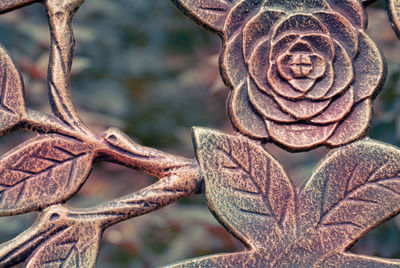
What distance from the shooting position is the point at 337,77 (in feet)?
1.02

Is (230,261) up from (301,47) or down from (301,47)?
down

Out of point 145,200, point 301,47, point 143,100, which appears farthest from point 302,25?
point 143,100

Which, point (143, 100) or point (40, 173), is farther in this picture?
point (143, 100)

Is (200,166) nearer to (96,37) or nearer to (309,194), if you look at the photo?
(309,194)

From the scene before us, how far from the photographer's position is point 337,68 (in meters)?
0.31

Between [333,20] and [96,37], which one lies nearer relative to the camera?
[333,20]

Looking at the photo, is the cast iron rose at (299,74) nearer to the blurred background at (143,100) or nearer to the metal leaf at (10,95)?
the metal leaf at (10,95)

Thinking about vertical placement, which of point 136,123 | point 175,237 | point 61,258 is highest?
point 61,258

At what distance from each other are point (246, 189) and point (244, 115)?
0.04 meters

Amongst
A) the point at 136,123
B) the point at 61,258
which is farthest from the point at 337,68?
the point at 136,123

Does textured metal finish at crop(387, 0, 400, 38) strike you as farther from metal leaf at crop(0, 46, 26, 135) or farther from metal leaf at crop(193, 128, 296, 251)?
metal leaf at crop(0, 46, 26, 135)

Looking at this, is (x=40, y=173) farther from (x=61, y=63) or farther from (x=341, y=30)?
(x=341, y=30)

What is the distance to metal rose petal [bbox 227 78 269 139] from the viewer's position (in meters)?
0.30

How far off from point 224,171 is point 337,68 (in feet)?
0.30
